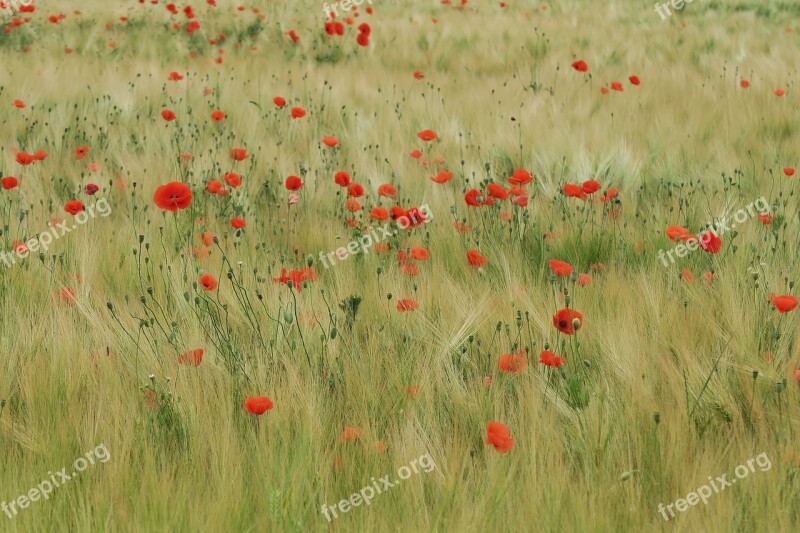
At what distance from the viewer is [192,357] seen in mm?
1638

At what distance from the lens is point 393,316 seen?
1.93 metres

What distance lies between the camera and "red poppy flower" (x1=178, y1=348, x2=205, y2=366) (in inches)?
64.1

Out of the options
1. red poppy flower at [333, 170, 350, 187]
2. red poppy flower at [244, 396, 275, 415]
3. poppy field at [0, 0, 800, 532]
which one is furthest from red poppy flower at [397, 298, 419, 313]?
red poppy flower at [333, 170, 350, 187]

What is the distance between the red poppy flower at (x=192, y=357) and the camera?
1.63 m

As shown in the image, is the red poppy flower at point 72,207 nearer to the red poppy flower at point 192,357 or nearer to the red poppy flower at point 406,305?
the red poppy flower at point 192,357

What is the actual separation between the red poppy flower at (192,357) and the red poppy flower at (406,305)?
501 mm

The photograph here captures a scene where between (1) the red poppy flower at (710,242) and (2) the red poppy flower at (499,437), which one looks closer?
(2) the red poppy flower at (499,437)

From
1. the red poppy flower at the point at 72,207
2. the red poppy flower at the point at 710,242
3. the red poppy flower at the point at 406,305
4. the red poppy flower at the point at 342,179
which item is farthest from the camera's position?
the red poppy flower at the point at 342,179

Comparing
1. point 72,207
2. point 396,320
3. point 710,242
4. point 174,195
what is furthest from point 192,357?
point 710,242

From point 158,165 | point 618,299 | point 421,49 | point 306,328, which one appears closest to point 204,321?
point 306,328

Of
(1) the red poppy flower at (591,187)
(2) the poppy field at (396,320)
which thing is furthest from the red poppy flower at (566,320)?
(1) the red poppy flower at (591,187)

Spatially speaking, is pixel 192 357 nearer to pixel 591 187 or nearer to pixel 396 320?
pixel 396 320

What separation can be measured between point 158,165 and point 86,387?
1.92 m

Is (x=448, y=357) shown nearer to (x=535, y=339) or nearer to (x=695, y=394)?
(x=535, y=339)
